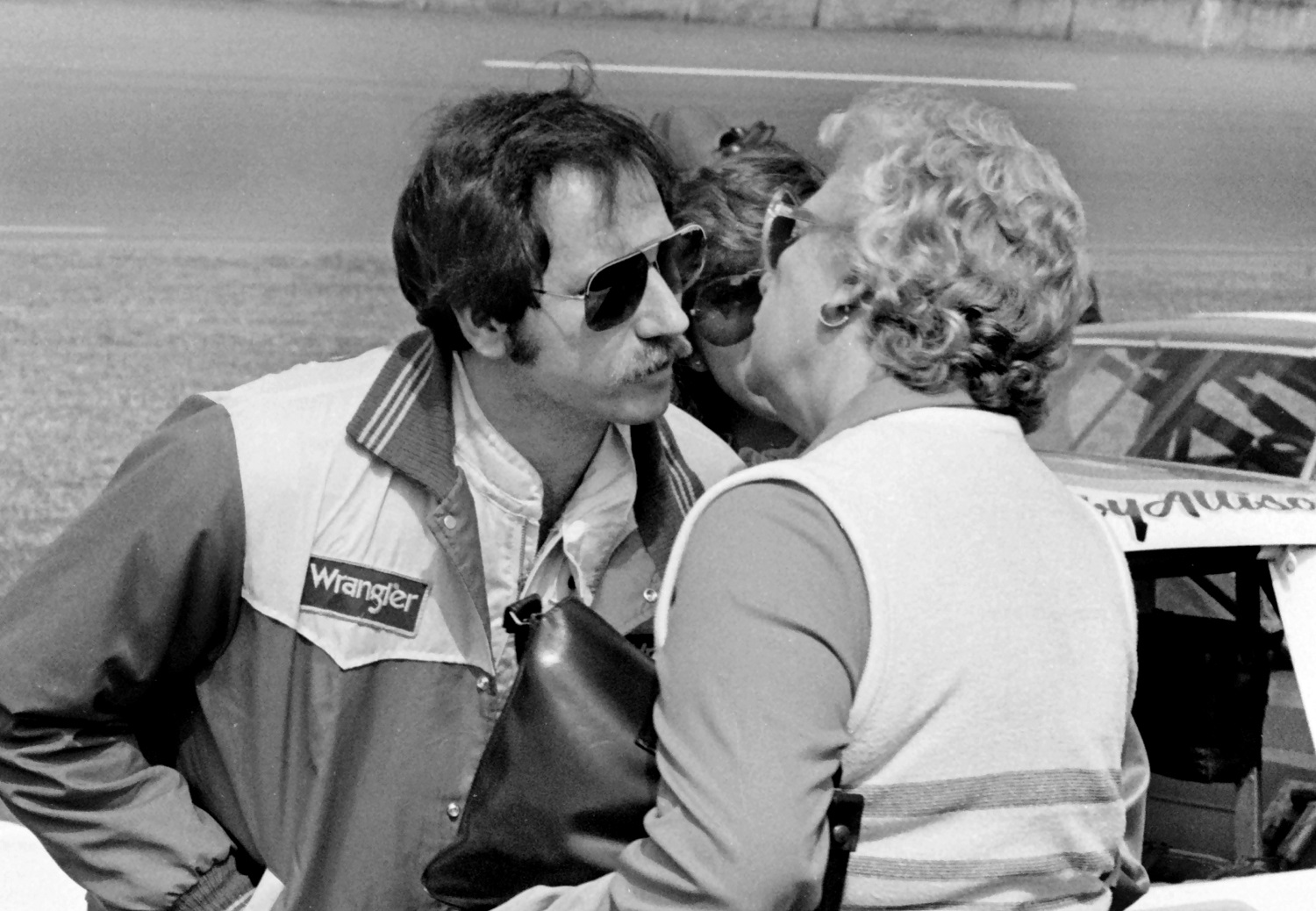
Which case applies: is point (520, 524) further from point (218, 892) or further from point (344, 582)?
point (218, 892)

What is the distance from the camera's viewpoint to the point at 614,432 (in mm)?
2516

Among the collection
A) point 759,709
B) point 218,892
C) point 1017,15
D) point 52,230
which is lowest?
point 52,230

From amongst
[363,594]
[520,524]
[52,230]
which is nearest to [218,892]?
[363,594]

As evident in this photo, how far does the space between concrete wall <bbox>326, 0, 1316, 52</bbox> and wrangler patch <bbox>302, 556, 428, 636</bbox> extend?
11.3 metres

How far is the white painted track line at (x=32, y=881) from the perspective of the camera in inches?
138

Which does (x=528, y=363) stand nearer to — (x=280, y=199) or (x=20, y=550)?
(x=20, y=550)

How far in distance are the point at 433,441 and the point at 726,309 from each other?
107cm

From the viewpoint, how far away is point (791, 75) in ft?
40.0

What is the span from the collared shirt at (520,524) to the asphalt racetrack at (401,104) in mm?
6850

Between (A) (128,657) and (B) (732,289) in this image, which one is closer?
(A) (128,657)

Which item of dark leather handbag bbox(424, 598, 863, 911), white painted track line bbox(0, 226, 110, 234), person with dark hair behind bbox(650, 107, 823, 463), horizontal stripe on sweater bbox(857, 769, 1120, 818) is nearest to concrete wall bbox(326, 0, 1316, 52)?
white painted track line bbox(0, 226, 110, 234)

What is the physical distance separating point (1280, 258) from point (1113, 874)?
9215mm

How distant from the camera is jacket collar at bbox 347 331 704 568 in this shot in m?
2.23

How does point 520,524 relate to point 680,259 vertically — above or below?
below
